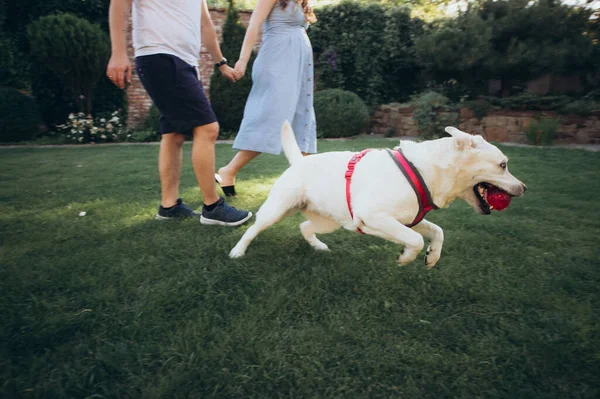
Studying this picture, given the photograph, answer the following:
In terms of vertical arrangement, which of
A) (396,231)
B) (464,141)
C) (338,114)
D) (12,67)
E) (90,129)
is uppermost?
(12,67)

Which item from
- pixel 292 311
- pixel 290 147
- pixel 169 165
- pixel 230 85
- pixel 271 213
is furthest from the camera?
pixel 230 85

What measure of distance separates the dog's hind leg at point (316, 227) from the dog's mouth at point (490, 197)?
87 cm

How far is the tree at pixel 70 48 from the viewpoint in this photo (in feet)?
30.1

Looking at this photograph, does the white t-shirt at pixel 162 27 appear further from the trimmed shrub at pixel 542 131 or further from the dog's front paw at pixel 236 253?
the trimmed shrub at pixel 542 131

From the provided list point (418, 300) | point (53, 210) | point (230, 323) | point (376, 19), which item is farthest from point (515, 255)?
point (376, 19)

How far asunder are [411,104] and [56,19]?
8.76 meters

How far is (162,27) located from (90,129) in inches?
314

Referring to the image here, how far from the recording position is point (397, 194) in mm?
2186

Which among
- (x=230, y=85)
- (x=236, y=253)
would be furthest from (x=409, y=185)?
(x=230, y=85)

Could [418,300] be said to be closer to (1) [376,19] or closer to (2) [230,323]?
(2) [230,323]

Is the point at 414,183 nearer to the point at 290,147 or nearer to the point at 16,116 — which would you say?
the point at 290,147

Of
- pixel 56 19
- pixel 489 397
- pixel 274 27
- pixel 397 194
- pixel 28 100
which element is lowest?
pixel 489 397

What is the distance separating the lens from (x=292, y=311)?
2.01 m

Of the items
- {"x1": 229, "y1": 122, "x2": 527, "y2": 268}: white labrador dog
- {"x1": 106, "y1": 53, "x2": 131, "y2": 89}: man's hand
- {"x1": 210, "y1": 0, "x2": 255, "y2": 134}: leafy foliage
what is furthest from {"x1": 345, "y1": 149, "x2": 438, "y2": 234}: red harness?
{"x1": 210, "y1": 0, "x2": 255, "y2": 134}: leafy foliage
